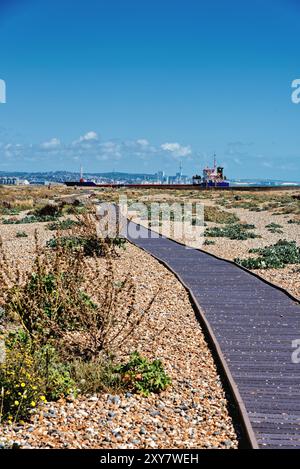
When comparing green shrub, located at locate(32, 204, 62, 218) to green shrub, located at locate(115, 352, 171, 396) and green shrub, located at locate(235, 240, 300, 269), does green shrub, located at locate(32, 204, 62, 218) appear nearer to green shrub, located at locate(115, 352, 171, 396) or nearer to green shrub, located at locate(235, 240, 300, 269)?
green shrub, located at locate(235, 240, 300, 269)

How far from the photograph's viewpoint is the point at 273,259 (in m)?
16.1

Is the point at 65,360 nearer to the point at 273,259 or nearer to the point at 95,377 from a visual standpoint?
the point at 95,377

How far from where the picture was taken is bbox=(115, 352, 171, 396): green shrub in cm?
662

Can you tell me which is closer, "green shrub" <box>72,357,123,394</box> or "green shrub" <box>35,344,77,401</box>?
"green shrub" <box>35,344,77,401</box>

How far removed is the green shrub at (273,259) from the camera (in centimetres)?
1558

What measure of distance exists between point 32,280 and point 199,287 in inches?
168

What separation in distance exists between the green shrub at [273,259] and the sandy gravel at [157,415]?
738 centimetres

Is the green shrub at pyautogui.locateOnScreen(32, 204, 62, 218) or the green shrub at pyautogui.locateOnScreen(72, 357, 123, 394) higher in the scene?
the green shrub at pyautogui.locateOnScreen(32, 204, 62, 218)

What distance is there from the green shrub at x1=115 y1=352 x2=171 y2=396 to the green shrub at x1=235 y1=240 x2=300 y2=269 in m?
9.08

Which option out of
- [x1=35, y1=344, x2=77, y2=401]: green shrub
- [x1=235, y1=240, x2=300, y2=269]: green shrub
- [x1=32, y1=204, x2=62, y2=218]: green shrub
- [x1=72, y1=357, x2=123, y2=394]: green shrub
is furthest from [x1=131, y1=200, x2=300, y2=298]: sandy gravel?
[x1=35, y1=344, x2=77, y2=401]: green shrub

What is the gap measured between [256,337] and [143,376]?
8.38 ft

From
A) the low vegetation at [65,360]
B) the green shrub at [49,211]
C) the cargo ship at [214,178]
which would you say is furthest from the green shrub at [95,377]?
the cargo ship at [214,178]

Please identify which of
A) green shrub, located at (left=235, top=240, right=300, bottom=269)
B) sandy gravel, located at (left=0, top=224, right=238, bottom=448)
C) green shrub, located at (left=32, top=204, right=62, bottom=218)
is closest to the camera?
sandy gravel, located at (left=0, top=224, right=238, bottom=448)

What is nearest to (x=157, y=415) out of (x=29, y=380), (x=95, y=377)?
(x=95, y=377)
